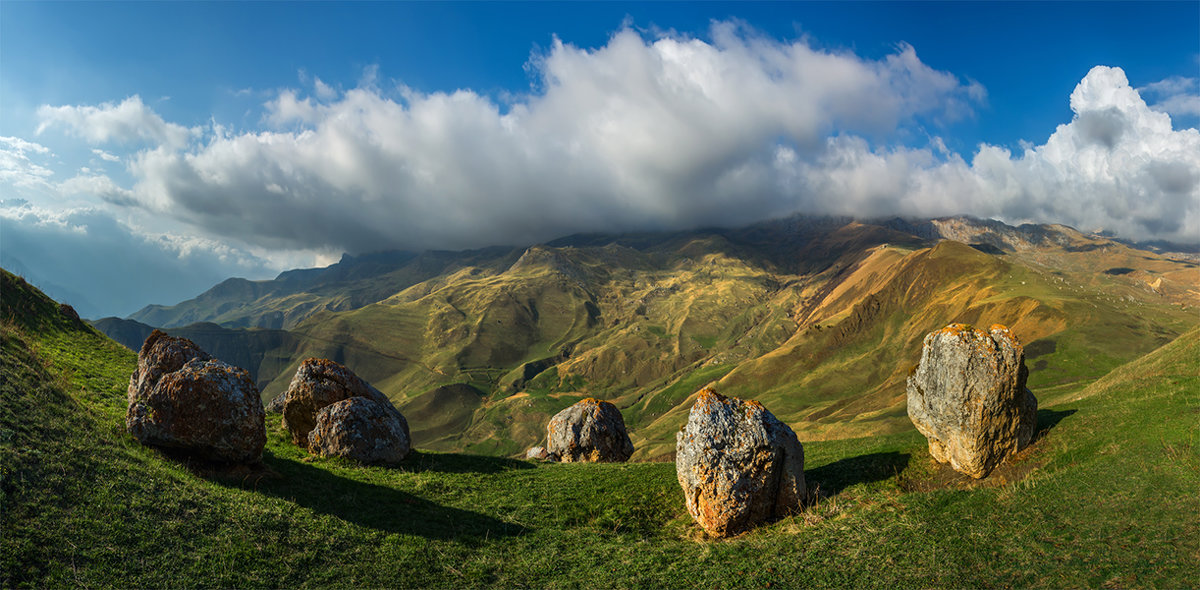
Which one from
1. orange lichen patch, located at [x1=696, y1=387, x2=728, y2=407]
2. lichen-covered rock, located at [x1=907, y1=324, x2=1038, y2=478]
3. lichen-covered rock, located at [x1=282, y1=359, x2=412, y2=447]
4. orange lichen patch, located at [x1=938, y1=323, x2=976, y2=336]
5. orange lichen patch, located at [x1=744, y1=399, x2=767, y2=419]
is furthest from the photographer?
lichen-covered rock, located at [x1=282, y1=359, x2=412, y2=447]

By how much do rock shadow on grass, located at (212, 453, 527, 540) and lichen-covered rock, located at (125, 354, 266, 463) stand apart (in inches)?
59.6

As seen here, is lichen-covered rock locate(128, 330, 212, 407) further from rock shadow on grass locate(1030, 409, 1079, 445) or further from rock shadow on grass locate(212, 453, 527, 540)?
rock shadow on grass locate(1030, 409, 1079, 445)

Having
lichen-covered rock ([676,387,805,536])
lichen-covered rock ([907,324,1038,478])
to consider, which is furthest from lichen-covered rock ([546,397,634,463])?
lichen-covered rock ([907,324,1038,478])

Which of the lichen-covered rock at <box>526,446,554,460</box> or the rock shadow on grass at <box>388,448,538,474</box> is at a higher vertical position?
the rock shadow on grass at <box>388,448,538,474</box>

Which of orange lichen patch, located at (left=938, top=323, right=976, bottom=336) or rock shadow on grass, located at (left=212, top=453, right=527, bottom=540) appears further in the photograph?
orange lichen patch, located at (left=938, top=323, right=976, bottom=336)

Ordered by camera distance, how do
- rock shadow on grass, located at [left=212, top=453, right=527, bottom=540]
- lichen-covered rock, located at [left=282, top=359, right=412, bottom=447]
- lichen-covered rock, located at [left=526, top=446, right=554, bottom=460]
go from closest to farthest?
rock shadow on grass, located at [left=212, top=453, right=527, bottom=540]
lichen-covered rock, located at [left=282, top=359, right=412, bottom=447]
lichen-covered rock, located at [left=526, top=446, right=554, bottom=460]

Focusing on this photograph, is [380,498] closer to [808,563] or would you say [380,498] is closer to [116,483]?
[116,483]

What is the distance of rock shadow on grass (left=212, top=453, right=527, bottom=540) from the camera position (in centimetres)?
1869

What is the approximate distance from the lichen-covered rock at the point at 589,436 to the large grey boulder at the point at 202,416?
21285mm

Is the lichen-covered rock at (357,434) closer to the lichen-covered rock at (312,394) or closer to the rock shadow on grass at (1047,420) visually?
the lichen-covered rock at (312,394)

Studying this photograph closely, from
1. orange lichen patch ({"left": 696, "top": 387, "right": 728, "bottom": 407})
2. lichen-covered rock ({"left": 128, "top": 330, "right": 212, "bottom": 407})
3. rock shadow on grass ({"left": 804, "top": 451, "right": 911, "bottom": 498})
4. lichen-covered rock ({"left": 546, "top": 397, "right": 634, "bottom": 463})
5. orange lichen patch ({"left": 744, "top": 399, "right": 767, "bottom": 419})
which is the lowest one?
lichen-covered rock ({"left": 546, "top": 397, "right": 634, "bottom": 463})

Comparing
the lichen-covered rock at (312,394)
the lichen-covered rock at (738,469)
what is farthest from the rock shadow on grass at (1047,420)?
the lichen-covered rock at (312,394)

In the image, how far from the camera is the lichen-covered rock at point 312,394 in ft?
96.5

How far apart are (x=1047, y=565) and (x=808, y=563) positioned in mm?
6476
